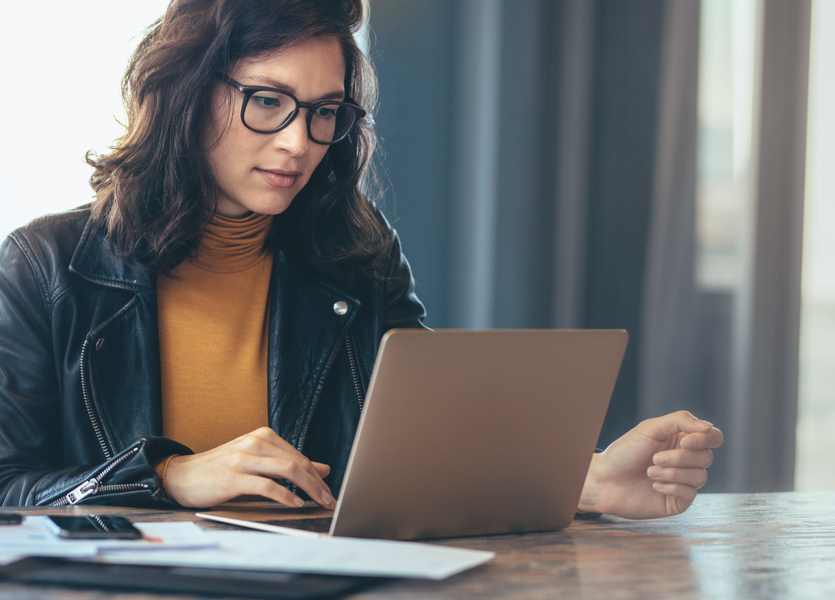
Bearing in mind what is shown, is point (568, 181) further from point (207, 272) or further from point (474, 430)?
point (474, 430)

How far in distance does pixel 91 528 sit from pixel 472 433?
0.36 meters

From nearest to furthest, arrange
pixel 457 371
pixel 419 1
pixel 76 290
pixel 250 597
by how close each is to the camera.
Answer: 1. pixel 250 597
2. pixel 457 371
3. pixel 76 290
4. pixel 419 1

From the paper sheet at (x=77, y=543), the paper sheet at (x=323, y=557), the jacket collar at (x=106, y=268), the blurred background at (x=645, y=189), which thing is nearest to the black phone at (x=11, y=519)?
the paper sheet at (x=77, y=543)

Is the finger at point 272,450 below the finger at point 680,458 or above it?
above

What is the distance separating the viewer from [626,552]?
2.46 feet

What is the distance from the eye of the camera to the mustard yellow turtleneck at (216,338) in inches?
52.2

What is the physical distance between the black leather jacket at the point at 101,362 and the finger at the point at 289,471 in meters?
0.16

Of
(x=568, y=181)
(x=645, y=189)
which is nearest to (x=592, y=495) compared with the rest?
(x=568, y=181)

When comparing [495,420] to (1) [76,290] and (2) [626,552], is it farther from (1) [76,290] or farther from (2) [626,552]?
(1) [76,290]

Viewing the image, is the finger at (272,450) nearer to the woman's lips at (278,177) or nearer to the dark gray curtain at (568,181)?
the woman's lips at (278,177)

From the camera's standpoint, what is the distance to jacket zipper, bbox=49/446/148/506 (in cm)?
92

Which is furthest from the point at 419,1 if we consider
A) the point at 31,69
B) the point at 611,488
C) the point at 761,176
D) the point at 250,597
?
the point at 250,597

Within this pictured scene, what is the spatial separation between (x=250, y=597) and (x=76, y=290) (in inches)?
34.2

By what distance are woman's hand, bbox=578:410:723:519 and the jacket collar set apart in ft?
2.65
